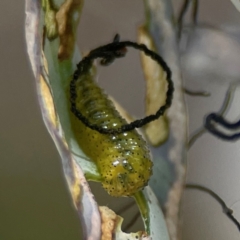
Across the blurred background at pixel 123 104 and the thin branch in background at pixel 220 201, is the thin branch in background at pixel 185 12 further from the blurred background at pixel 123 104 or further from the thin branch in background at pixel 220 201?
the thin branch in background at pixel 220 201

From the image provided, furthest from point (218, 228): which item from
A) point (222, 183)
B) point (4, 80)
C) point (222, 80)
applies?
point (4, 80)

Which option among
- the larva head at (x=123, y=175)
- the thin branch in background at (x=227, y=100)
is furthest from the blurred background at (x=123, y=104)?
the larva head at (x=123, y=175)

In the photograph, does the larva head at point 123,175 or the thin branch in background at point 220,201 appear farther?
the thin branch in background at point 220,201

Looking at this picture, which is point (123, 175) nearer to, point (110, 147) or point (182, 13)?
point (110, 147)

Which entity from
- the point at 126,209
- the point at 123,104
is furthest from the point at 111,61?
the point at 126,209

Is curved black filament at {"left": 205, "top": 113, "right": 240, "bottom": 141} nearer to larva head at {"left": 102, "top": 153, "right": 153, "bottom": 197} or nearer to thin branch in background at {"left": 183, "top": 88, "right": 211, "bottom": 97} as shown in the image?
thin branch in background at {"left": 183, "top": 88, "right": 211, "bottom": 97}

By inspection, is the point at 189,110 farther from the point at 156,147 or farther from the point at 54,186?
the point at 54,186

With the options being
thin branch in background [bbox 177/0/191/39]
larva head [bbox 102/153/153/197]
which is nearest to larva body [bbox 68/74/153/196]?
larva head [bbox 102/153/153/197]
